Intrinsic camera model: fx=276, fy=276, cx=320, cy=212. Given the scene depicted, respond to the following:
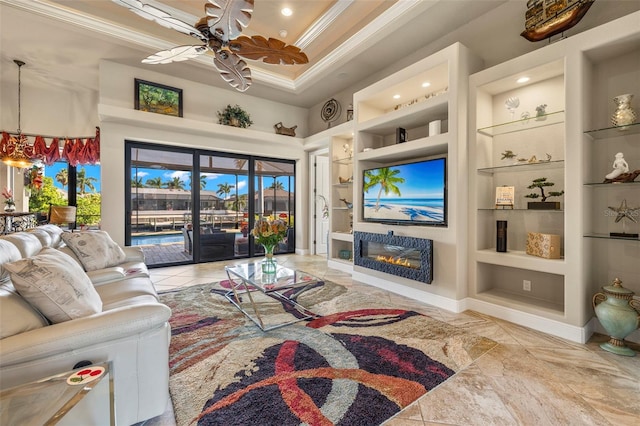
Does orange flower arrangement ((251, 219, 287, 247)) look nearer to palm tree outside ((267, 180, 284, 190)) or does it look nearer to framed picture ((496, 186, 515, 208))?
framed picture ((496, 186, 515, 208))

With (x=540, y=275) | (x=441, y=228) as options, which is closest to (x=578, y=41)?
(x=441, y=228)

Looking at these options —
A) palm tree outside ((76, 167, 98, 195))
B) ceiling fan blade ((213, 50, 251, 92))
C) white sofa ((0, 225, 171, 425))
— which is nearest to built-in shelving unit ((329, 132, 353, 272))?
ceiling fan blade ((213, 50, 251, 92))

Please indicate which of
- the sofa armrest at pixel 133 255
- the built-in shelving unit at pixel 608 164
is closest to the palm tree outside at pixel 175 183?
the sofa armrest at pixel 133 255

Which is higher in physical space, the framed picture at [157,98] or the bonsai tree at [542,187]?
the framed picture at [157,98]

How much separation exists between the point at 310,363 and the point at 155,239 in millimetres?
4385

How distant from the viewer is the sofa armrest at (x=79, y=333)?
1105 millimetres

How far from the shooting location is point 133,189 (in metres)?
4.84

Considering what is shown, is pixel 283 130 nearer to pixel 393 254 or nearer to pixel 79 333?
pixel 393 254

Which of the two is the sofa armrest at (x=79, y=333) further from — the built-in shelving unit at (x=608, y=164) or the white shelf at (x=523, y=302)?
the built-in shelving unit at (x=608, y=164)

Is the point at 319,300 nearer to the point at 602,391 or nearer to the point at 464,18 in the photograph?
the point at 602,391

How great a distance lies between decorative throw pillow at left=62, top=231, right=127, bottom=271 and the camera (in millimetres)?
2818

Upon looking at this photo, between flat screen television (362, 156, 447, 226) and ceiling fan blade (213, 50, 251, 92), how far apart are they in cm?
211

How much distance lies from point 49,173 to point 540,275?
28.7 ft

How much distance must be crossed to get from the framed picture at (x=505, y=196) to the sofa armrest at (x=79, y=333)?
10.6 feet
